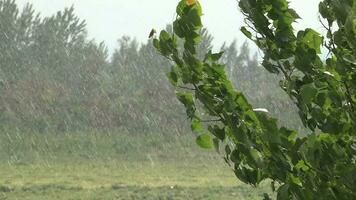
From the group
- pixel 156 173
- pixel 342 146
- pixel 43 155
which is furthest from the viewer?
pixel 43 155

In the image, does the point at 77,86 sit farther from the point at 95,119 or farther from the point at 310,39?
the point at 310,39

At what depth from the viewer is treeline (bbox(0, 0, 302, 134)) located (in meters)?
37.3

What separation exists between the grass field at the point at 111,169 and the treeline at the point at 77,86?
11.8 ft

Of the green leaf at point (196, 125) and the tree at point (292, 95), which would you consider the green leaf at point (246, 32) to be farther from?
the green leaf at point (196, 125)

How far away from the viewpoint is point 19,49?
48.9 meters

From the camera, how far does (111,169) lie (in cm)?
2259

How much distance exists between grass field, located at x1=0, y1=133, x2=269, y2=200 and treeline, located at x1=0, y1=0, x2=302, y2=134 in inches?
141

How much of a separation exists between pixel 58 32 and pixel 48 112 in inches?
562

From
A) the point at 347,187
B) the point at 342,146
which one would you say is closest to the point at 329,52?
the point at 342,146

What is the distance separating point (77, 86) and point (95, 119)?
8.13 metres

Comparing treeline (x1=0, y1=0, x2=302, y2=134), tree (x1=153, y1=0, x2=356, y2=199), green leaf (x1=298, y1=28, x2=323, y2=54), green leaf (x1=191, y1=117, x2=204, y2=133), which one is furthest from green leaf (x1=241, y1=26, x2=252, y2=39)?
treeline (x1=0, y1=0, x2=302, y2=134)

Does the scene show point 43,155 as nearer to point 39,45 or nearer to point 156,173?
point 156,173

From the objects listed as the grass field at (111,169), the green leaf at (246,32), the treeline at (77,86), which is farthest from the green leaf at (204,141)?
the treeline at (77,86)

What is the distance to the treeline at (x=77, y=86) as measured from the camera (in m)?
37.3
